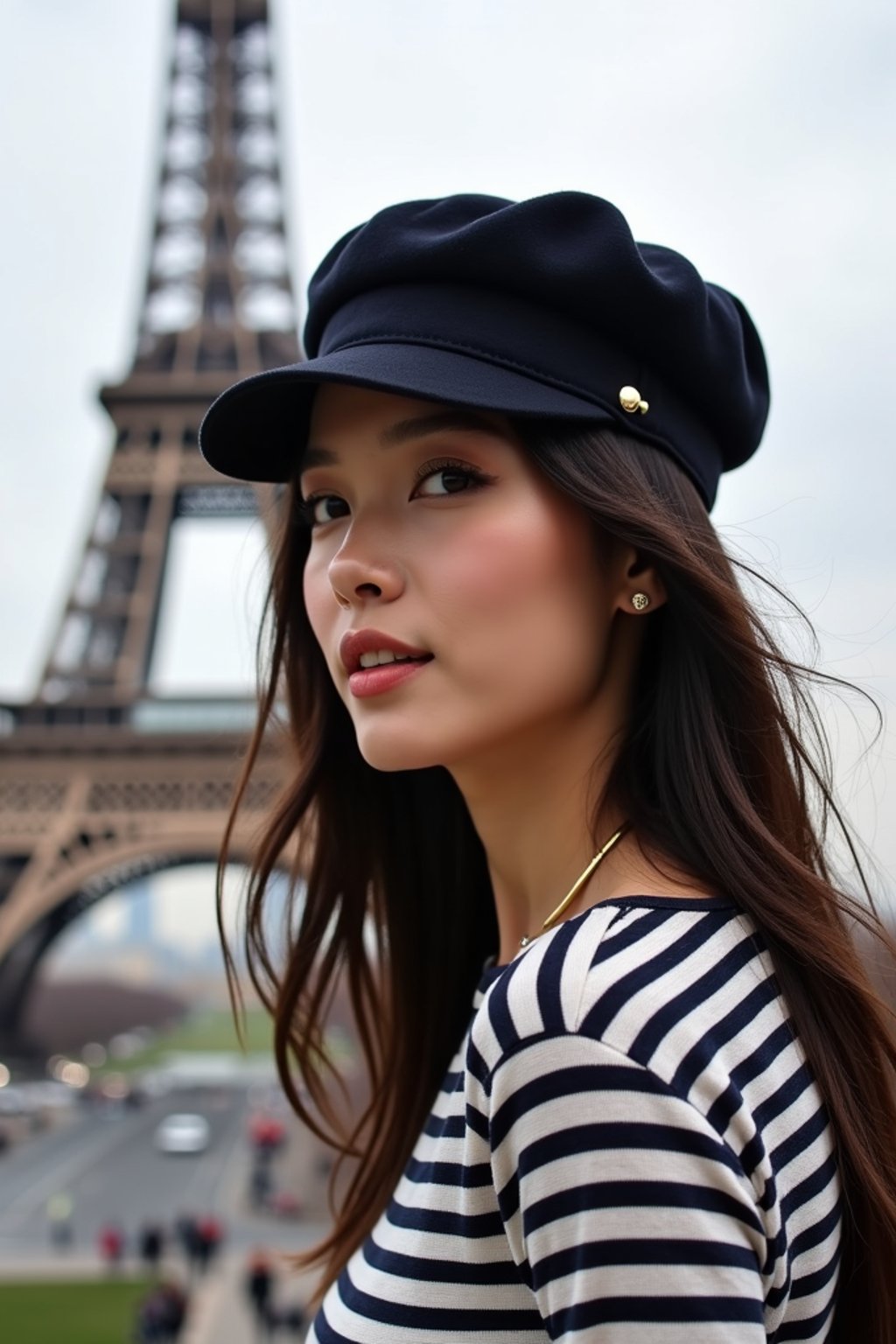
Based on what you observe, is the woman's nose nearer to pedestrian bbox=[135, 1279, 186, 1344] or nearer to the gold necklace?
the gold necklace

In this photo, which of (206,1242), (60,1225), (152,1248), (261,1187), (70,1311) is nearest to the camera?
(70,1311)

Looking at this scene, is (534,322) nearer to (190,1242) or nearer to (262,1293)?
(262,1293)

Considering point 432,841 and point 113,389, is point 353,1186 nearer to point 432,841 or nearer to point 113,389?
point 432,841

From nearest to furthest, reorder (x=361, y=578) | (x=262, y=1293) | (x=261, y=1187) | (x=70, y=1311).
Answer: (x=361, y=578) < (x=262, y=1293) < (x=70, y=1311) < (x=261, y=1187)

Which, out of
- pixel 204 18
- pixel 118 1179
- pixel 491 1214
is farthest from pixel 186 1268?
pixel 204 18

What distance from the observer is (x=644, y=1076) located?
97cm

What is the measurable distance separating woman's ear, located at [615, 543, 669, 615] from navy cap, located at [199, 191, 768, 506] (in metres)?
0.12

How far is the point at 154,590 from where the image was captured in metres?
19.0

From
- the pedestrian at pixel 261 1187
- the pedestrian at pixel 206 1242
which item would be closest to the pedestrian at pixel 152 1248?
the pedestrian at pixel 206 1242

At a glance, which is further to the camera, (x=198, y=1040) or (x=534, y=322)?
(x=198, y=1040)

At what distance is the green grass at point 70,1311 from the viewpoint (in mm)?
10422

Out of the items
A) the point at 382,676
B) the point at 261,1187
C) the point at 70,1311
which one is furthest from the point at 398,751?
the point at 261,1187

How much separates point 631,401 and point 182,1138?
2163 cm

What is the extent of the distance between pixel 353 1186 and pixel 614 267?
1305 millimetres
